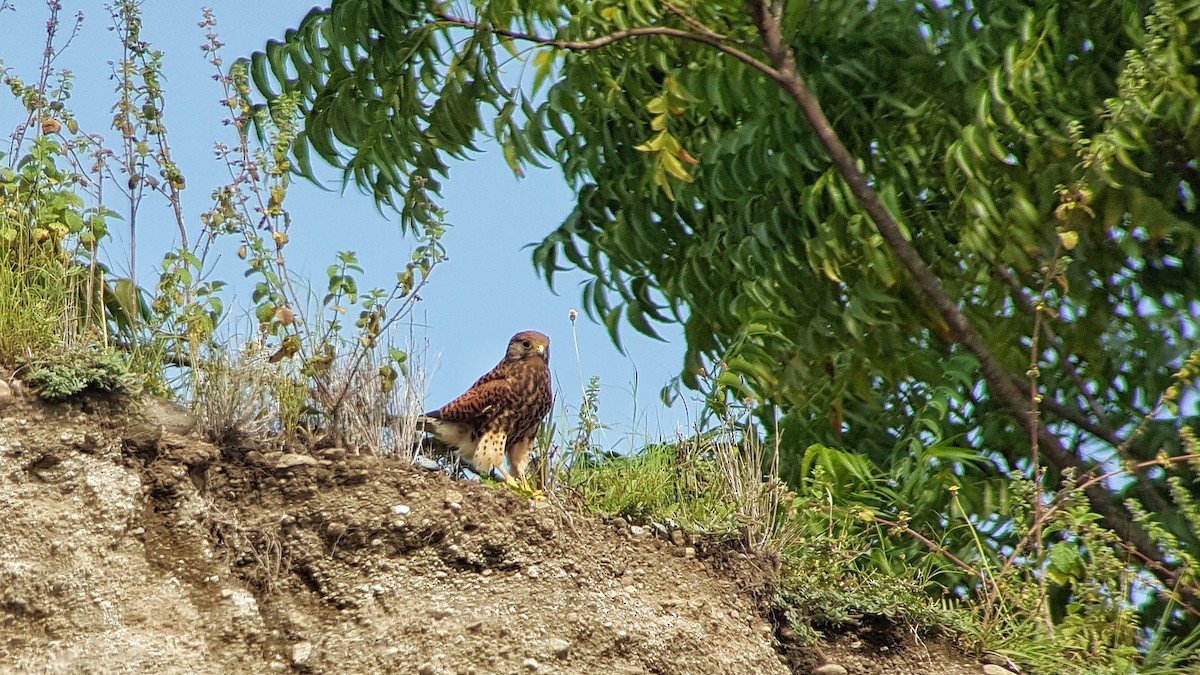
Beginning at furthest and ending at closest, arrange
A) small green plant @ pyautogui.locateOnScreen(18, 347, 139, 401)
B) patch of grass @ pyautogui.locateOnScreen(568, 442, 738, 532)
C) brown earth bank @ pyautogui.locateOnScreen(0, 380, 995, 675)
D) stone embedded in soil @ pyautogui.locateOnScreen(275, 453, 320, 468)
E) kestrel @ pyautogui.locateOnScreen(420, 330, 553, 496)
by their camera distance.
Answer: kestrel @ pyautogui.locateOnScreen(420, 330, 553, 496)
patch of grass @ pyautogui.locateOnScreen(568, 442, 738, 532)
stone embedded in soil @ pyautogui.locateOnScreen(275, 453, 320, 468)
small green plant @ pyautogui.locateOnScreen(18, 347, 139, 401)
brown earth bank @ pyautogui.locateOnScreen(0, 380, 995, 675)

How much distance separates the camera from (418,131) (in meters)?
6.94

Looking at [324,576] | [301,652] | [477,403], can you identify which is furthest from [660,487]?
[301,652]

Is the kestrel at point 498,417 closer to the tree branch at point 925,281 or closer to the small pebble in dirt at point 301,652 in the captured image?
the small pebble in dirt at point 301,652

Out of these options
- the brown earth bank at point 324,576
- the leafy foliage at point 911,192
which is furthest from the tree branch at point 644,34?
the brown earth bank at point 324,576

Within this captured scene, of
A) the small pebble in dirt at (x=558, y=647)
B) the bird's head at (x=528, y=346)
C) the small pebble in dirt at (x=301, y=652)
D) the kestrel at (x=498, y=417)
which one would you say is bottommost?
the small pebble in dirt at (x=301, y=652)

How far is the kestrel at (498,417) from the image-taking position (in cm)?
604

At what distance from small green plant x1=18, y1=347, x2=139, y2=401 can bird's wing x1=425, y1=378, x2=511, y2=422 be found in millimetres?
1390

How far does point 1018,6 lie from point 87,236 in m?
4.01

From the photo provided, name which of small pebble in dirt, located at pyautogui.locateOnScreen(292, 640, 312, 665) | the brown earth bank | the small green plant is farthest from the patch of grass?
the small green plant

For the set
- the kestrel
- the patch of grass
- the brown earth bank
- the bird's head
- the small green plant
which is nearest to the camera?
the brown earth bank

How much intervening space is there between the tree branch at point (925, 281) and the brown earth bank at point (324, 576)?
1.36 metres

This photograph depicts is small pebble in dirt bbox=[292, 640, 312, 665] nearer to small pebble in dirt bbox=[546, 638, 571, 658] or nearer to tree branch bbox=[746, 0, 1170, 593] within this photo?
small pebble in dirt bbox=[546, 638, 571, 658]

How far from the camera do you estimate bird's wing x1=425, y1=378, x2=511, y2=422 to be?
6062 mm

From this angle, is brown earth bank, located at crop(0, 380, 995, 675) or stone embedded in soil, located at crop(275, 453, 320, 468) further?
stone embedded in soil, located at crop(275, 453, 320, 468)
